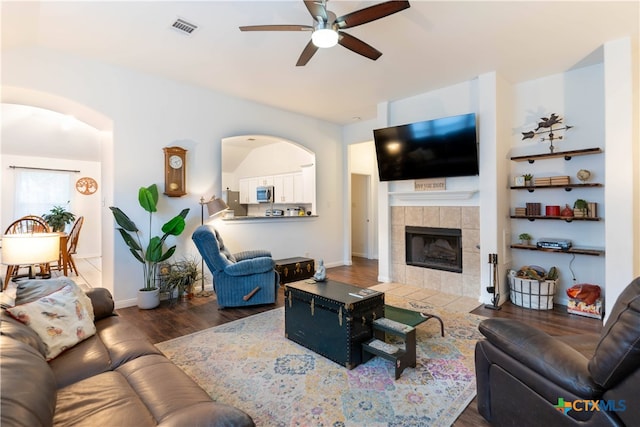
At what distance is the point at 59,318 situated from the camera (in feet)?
5.97

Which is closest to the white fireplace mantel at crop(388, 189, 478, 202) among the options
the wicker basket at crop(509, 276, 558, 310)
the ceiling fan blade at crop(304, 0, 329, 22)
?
the wicker basket at crop(509, 276, 558, 310)

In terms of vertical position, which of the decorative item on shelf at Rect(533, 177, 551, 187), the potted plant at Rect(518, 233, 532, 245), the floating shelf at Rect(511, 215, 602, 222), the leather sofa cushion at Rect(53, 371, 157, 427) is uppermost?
the decorative item on shelf at Rect(533, 177, 551, 187)

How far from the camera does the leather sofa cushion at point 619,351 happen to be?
3.62 ft

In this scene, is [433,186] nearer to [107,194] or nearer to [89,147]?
[107,194]

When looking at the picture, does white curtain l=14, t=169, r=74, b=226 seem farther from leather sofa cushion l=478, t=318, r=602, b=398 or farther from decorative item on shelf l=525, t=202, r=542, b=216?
decorative item on shelf l=525, t=202, r=542, b=216

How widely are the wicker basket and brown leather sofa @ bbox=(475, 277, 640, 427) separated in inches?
100

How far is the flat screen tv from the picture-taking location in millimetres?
4090

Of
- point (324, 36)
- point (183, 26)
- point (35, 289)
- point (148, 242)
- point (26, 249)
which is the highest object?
point (183, 26)

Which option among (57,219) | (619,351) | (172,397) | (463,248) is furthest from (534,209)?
(57,219)

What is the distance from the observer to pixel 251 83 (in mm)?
4254

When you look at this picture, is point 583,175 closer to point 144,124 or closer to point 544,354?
point 544,354

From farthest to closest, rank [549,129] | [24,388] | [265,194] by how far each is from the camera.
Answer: [265,194]
[549,129]
[24,388]

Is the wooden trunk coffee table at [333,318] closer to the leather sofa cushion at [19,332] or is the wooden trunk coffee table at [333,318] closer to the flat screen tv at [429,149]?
the leather sofa cushion at [19,332]

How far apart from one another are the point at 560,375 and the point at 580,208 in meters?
3.11
